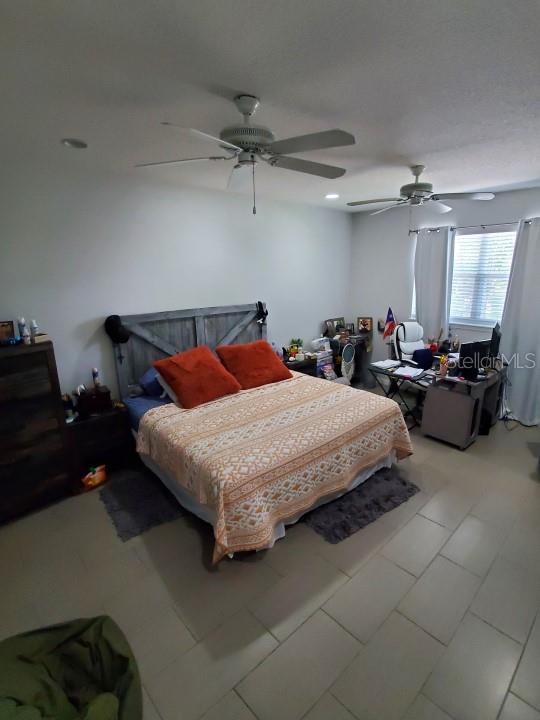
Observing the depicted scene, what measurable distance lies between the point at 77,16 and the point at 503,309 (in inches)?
170

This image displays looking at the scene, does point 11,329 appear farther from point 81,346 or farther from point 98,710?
point 98,710

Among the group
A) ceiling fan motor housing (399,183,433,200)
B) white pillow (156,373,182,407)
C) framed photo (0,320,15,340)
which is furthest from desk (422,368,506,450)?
framed photo (0,320,15,340)

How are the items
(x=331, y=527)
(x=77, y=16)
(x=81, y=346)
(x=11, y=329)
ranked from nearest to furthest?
(x=77, y=16)
(x=331, y=527)
(x=11, y=329)
(x=81, y=346)

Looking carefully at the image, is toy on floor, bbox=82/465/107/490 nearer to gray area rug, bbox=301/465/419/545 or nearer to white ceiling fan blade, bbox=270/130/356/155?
gray area rug, bbox=301/465/419/545

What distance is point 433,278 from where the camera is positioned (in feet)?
14.2

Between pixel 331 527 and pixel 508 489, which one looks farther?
pixel 508 489

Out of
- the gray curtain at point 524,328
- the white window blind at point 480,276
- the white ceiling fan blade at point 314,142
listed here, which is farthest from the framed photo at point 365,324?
the white ceiling fan blade at point 314,142

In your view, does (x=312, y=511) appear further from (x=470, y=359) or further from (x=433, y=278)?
(x=433, y=278)

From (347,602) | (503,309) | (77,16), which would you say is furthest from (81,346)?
(503,309)

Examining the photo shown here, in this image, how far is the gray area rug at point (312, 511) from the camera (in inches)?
91.5

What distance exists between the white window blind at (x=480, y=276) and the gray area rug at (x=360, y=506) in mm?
2428

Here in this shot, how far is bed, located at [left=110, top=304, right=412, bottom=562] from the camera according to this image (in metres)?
1.95

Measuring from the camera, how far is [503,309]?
12.6ft

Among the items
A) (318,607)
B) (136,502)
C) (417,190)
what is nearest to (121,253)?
(136,502)
